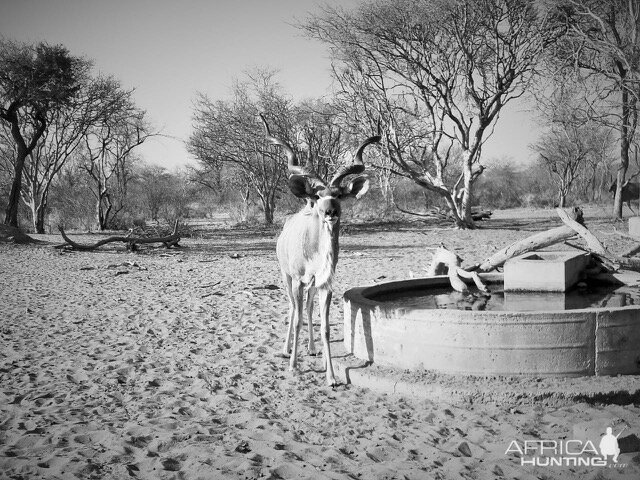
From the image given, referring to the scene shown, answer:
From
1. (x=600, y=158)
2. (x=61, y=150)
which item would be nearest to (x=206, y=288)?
(x=61, y=150)

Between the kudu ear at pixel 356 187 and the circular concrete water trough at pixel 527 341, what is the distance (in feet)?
3.71

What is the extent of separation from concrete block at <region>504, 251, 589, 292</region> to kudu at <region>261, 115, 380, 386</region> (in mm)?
2687

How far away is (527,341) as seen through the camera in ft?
13.0

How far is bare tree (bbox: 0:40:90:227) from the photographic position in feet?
62.6

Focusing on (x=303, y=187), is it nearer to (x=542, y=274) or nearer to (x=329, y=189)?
(x=329, y=189)

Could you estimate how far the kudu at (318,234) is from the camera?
434 centimetres

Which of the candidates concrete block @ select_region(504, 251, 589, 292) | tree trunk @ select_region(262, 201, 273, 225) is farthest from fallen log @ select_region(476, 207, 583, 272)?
tree trunk @ select_region(262, 201, 273, 225)

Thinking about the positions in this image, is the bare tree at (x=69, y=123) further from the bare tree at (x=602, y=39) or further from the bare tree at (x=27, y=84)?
the bare tree at (x=602, y=39)

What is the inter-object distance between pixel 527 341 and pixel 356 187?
1912 mm

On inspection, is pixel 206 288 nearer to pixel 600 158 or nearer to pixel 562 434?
pixel 562 434

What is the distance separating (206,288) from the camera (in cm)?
938

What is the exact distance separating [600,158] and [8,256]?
139ft

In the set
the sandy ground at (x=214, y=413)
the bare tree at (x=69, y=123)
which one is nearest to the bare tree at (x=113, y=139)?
the bare tree at (x=69, y=123)

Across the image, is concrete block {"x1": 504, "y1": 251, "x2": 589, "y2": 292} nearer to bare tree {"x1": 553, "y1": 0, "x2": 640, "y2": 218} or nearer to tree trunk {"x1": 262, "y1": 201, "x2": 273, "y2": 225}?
bare tree {"x1": 553, "y1": 0, "x2": 640, "y2": 218}
